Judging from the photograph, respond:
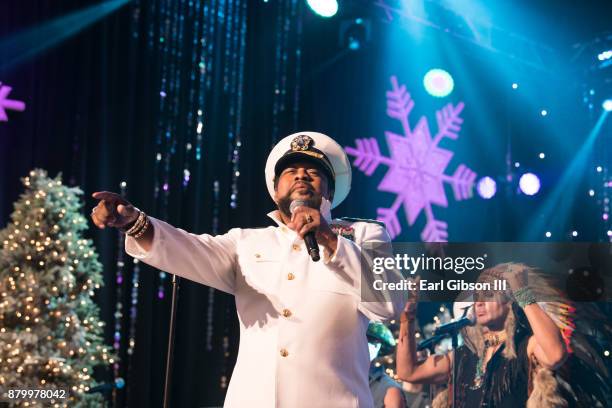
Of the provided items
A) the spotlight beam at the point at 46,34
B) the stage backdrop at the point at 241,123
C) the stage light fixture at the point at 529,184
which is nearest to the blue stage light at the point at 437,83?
the stage backdrop at the point at 241,123

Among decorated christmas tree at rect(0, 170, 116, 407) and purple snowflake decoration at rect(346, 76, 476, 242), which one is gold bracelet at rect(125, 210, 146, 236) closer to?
decorated christmas tree at rect(0, 170, 116, 407)

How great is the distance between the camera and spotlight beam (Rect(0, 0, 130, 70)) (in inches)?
212

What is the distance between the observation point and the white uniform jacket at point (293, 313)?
2203 mm

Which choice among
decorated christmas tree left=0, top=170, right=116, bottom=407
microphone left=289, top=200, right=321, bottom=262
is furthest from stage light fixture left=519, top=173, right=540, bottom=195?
microphone left=289, top=200, right=321, bottom=262

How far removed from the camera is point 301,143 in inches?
100

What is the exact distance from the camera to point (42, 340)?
176 inches

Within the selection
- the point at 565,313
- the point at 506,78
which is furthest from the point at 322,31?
the point at 565,313

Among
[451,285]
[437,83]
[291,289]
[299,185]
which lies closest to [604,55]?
[437,83]

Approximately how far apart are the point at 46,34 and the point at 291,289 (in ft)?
13.3

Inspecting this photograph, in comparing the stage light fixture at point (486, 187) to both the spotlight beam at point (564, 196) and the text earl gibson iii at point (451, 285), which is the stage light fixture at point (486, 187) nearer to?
the spotlight beam at point (564, 196)

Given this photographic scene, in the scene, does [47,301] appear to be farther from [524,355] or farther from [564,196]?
[564,196]

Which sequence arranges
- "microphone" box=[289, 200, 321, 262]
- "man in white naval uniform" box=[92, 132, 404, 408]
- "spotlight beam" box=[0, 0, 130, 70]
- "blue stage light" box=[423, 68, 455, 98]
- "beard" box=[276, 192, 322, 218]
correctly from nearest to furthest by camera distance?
"microphone" box=[289, 200, 321, 262], "man in white naval uniform" box=[92, 132, 404, 408], "beard" box=[276, 192, 322, 218], "spotlight beam" box=[0, 0, 130, 70], "blue stage light" box=[423, 68, 455, 98]

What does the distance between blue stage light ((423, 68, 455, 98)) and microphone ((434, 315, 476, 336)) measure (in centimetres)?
422

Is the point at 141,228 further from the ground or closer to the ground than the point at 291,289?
further from the ground
